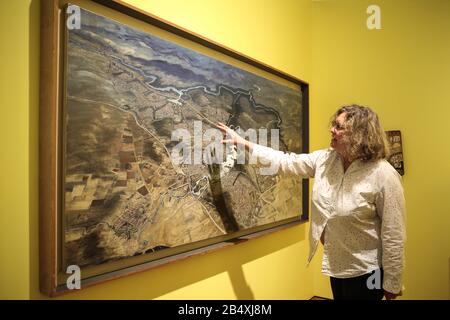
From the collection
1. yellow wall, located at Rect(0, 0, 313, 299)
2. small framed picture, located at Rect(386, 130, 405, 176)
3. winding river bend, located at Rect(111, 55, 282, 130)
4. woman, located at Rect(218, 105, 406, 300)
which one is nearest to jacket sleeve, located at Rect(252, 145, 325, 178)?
woman, located at Rect(218, 105, 406, 300)

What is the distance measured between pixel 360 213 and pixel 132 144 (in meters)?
1.06

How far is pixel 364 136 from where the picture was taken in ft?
5.21

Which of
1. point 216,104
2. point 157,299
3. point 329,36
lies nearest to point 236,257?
point 157,299

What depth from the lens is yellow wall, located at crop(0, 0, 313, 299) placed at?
3.43ft

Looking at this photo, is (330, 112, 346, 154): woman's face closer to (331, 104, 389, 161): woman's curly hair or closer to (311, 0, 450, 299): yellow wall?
(331, 104, 389, 161): woman's curly hair

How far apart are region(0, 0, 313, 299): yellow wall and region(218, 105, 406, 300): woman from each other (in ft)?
1.87

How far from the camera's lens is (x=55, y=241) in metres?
1.07

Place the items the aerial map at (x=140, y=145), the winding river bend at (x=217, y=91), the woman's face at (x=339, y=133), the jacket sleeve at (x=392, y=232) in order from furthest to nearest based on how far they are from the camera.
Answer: the woman's face at (x=339, y=133) → the jacket sleeve at (x=392, y=232) → the winding river bend at (x=217, y=91) → the aerial map at (x=140, y=145)

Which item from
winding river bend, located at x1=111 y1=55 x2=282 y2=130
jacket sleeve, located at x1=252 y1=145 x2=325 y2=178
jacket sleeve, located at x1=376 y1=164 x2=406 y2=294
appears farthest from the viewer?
jacket sleeve, located at x1=252 y1=145 x2=325 y2=178

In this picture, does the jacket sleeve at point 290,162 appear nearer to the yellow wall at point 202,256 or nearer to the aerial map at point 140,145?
the aerial map at point 140,145

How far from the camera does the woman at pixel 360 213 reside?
1.51m

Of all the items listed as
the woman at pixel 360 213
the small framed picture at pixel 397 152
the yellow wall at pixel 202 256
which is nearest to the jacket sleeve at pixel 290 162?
the woman at pixel 360 213
